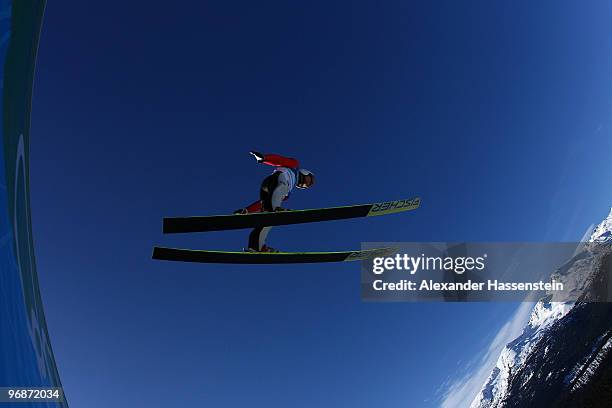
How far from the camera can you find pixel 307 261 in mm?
12570

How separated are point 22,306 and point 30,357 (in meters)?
1.49

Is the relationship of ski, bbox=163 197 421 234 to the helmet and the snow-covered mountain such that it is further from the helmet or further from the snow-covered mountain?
the snow-covered mountain

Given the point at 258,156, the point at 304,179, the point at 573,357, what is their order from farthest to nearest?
the point at 573,357, the point at 304,179, the point at 258,156

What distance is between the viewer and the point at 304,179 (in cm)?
1264

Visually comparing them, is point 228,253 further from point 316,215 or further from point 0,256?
point 0,256

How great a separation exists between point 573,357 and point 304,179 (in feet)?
Result: 196

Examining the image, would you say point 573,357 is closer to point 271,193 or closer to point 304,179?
point 304,179

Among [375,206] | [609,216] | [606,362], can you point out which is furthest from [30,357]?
[609,216]

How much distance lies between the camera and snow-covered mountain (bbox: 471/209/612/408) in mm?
47656

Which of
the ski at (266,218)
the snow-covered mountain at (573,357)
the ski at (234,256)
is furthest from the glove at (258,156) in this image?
the snow-covered mountain at (573,357)

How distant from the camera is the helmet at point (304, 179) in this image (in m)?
12.6

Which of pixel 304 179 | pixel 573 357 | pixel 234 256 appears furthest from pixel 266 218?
pixel 573 357

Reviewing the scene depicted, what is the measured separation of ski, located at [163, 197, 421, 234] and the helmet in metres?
1.12

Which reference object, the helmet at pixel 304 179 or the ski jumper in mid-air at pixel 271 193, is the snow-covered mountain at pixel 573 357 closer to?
the helmet at pixel 304 179
